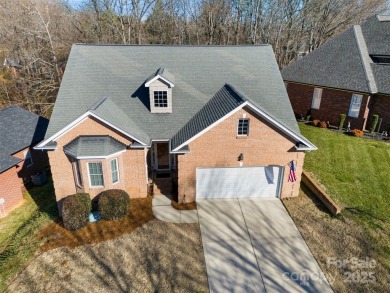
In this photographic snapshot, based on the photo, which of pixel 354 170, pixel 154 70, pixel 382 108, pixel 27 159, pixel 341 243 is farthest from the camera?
pixel 382 108

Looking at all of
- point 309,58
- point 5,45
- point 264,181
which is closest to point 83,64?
point 264,181

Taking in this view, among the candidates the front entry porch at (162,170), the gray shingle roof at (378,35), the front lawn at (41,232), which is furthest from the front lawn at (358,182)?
the front lawn at (41,232)

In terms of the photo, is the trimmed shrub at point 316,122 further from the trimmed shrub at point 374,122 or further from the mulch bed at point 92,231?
the mulch bed at point 92,231

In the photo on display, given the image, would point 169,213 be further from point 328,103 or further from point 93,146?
point 328,103

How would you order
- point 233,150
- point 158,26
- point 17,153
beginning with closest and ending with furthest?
point 233,150 < point 17,153 < point 158,26

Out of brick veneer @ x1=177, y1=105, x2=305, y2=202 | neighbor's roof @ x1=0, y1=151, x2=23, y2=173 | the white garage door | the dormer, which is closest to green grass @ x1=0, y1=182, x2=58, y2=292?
neighbor's roof @ x1=0, y1=151, x2=23, y2=173

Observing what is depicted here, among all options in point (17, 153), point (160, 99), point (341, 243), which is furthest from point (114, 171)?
point (341, 243)

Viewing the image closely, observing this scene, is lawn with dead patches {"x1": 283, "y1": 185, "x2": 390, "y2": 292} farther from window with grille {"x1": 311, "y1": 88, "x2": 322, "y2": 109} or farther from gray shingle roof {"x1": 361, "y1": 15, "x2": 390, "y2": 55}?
gray shingle roof {"x1": 361, "y1": 15, "x2": 390, "y2": 55}
